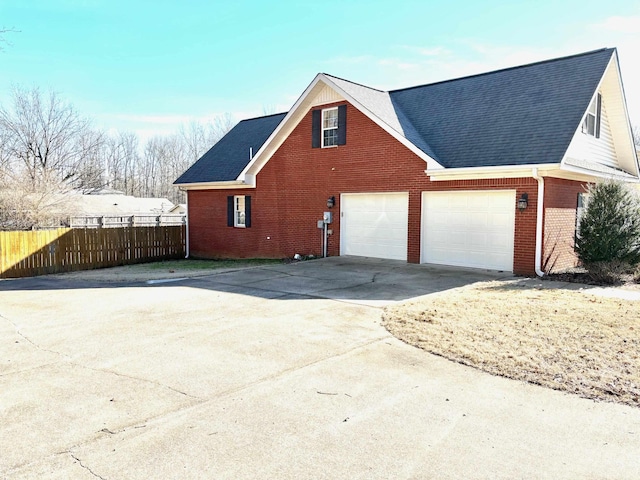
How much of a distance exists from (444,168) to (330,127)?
4.71m

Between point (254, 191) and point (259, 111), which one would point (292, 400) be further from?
point (259, 111)

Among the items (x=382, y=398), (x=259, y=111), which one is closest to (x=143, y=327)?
(x=382, y=398)

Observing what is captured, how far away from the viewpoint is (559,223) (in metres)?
12.2

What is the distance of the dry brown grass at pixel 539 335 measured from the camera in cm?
487

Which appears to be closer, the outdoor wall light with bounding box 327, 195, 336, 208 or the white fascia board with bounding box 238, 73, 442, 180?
the white fascia board with bounding box 238, 73, 442, 180

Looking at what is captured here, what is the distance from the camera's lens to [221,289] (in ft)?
33.7

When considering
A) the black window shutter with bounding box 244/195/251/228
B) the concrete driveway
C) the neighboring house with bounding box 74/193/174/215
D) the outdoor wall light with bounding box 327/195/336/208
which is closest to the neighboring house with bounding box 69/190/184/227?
the neighboring house with bounding box 74/193/174/215

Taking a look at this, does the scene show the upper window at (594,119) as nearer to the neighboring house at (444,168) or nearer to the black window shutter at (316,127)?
the neighboring house at (444,168)

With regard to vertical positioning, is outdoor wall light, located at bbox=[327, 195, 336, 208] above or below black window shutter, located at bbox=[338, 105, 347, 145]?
below

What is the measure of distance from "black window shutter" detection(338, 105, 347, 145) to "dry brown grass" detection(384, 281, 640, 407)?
7541mm

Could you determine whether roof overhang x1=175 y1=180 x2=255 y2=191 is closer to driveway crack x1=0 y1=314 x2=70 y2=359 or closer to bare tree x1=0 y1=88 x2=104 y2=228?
bare tree x1=0 y1=88 x2=104 y2=228

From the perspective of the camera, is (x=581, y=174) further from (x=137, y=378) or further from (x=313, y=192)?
(x=137, y=378)

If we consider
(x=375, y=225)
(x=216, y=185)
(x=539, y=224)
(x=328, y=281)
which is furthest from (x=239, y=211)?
(x=539, y=224)

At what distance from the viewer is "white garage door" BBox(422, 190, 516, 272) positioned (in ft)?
39.6
